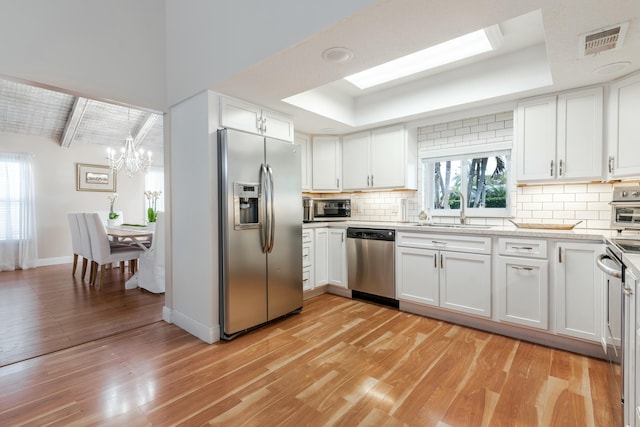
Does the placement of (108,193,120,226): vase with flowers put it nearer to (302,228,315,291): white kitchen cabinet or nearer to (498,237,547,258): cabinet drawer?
(302,228,315,291): white kitchen cabinet

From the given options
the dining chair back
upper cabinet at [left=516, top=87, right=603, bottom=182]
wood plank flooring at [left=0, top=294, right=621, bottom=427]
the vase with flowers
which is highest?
upper cabinet at [left=516, top=87, right=603, bottom=182]

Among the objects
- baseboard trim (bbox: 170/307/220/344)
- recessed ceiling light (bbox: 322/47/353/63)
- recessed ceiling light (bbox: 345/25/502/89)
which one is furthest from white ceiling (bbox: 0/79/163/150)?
recessed ceiling light (bbox: 322/47/353/63)

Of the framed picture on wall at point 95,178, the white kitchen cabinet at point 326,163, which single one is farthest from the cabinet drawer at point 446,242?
the framed picture on wall at point 95,178

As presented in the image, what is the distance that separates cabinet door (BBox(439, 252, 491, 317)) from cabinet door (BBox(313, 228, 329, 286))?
1381 mm

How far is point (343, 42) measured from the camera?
1.79 metres

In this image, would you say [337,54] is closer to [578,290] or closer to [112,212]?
[578,290]

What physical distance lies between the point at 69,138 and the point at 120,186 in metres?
1.29

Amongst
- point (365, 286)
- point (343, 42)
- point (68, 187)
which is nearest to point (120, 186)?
point (68, 187)

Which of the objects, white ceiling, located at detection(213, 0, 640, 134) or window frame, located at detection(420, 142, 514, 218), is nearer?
white ceiling, located at detection(213, 0, 640, 134)

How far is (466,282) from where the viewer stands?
273 centimetres

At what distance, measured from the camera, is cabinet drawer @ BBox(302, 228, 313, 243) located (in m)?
3.44

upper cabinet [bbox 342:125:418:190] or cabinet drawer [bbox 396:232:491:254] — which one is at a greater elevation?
upper cabinet [bbox 342:125:418:190]

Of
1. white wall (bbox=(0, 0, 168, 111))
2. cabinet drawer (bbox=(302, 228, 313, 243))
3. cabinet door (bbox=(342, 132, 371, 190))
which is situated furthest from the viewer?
cabinet door (bbox=(342, 132, 371, 190))

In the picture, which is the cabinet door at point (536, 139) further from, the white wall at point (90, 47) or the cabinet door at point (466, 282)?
the white wall at point (90, 47)
